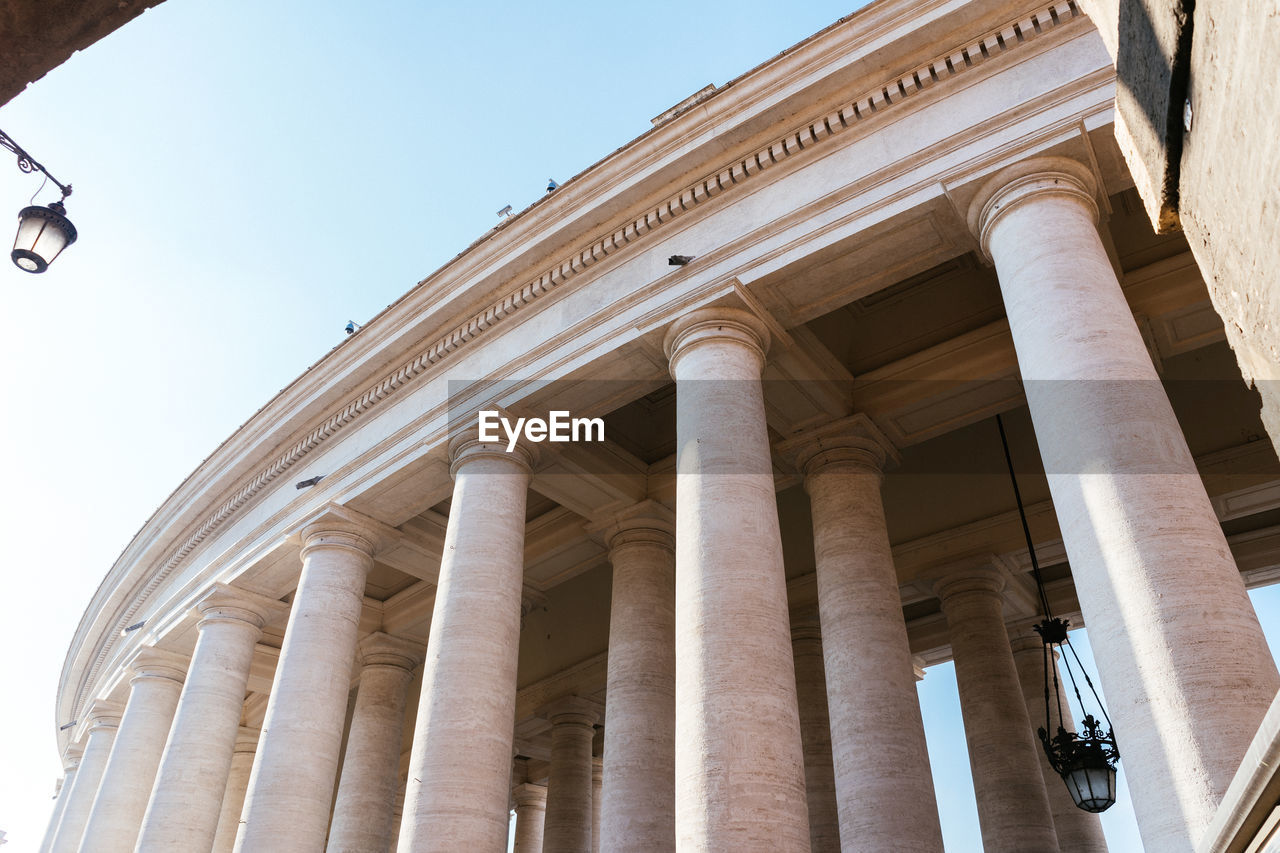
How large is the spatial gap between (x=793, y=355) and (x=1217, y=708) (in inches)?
653

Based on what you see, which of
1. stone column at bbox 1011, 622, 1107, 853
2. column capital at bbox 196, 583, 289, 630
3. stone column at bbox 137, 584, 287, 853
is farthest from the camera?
column capital at bbox 196, 583, 289, 630

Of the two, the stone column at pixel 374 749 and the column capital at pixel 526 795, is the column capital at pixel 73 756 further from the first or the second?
the stone column at pixel 374 749

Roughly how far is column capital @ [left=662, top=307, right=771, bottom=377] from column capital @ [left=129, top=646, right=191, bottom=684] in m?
31.1

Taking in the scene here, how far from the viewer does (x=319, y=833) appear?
30.4m

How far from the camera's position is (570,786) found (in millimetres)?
46094

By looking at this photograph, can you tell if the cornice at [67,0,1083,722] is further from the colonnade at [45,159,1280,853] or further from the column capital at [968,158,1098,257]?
the colonnade at [45,159,1280,853]

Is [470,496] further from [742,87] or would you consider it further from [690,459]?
[742,87]

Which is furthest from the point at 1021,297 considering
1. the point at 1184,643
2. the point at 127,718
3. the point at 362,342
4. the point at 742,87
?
the point at 127,718

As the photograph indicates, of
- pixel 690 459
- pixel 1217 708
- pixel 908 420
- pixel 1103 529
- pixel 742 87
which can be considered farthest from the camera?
pixel 908 420

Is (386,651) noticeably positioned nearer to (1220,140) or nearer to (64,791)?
(64,791)

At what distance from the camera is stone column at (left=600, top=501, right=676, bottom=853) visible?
30047mm

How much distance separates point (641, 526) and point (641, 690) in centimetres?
594

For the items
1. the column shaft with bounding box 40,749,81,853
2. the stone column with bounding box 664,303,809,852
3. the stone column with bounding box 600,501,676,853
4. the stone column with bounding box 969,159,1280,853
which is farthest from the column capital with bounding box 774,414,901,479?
the column shaft with bounding box 40,749,81,853

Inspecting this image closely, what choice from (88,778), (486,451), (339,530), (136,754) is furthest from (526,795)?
(486,451)
